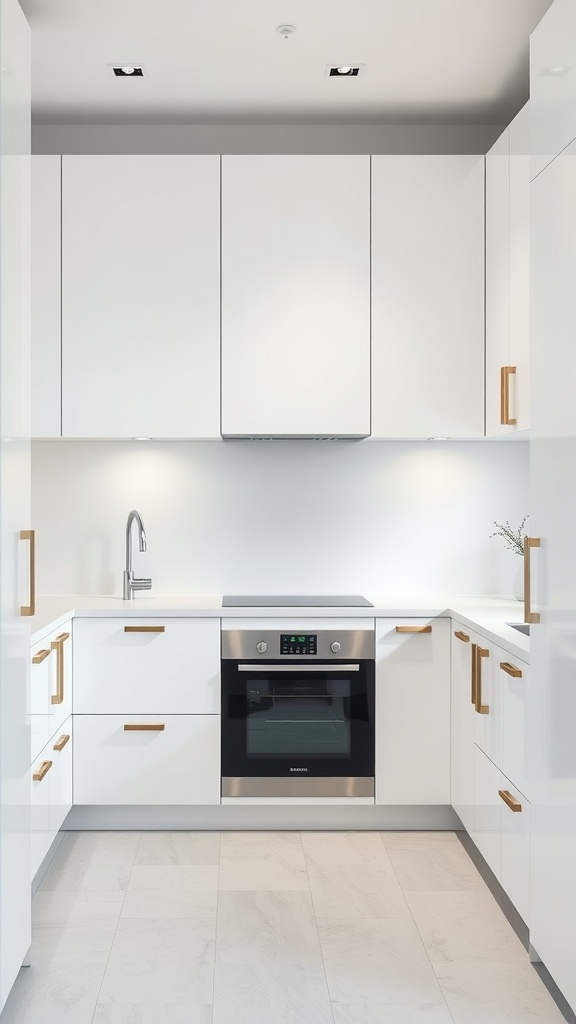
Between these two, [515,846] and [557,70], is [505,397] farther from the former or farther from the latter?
[515,846]

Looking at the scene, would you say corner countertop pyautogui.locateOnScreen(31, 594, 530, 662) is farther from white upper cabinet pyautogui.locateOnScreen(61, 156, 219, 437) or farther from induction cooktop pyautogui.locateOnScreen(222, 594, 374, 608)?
white upper cabinet pyautogui.locateOnScreen(61, 156, 219, 437)

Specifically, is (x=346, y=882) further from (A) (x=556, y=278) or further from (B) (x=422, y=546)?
(A) (x=556, y=278)

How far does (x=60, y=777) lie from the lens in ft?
9.74

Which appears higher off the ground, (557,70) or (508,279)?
(557,70)

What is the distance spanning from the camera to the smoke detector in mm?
2709

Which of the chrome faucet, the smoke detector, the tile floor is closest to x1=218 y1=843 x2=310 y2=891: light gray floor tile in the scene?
the tile floor

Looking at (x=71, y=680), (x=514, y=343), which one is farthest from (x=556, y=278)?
(x=71, y=680)

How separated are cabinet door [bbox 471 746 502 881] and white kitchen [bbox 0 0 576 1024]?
2 cm

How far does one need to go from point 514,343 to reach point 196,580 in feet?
5.39

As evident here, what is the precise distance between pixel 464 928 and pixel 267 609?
1271mm

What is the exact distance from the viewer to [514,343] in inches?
117

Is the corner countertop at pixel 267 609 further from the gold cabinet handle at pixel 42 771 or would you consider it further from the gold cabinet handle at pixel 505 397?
the gold cabinet handle at pixel 505 397

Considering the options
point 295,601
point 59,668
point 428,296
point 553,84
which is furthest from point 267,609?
point 553,84

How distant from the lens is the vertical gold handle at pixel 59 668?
2.87 metres
